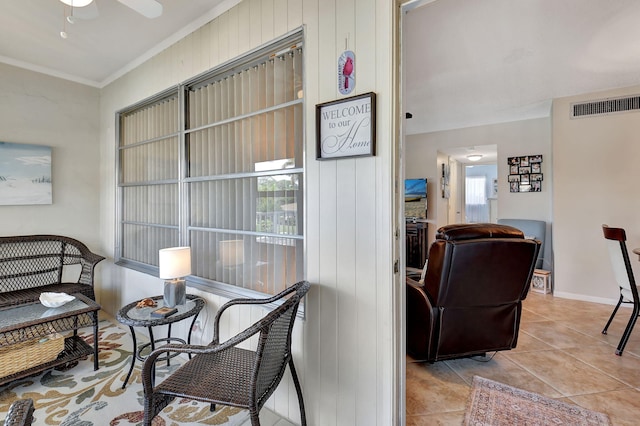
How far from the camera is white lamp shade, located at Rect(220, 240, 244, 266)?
7.31 ft

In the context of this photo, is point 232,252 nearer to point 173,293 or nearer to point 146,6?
point 173,293

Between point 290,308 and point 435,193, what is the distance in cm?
510

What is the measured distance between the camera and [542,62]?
3.06 m

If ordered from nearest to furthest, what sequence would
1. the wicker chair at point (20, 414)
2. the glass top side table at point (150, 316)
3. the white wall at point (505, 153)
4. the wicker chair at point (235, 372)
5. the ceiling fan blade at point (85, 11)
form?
the wicker chair at point (20, 414) → the wicker chair at point (235, 372) → the ceiling fan blade at point (85, 11) → the glass top side table at point (150, 316) → the white wall at point (505, 153)

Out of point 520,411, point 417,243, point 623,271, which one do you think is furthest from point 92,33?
point 417,243

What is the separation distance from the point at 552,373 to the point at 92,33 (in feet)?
15.2

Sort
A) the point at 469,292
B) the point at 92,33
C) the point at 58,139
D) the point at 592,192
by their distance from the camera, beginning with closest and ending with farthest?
the point at 469,292 → the point at 92,33 → the point at 58,139 → the point at 592,192

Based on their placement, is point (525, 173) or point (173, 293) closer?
point (173, 293)

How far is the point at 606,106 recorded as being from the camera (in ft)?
12.4

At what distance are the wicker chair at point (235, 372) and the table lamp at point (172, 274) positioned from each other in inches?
25.6

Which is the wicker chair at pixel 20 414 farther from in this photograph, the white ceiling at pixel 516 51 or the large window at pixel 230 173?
the white ceiling at pixel 516 51

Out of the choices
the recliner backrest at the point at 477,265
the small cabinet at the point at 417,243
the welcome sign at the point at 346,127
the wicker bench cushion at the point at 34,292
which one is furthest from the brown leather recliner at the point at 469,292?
the small cabinet at the point at 417,243

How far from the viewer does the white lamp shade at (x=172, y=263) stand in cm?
215

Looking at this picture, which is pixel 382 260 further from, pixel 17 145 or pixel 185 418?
pixel 17 145
